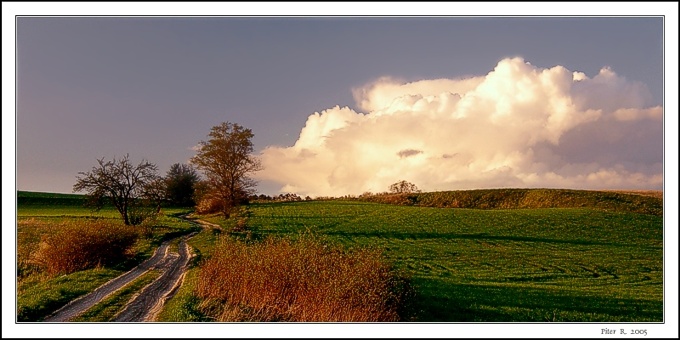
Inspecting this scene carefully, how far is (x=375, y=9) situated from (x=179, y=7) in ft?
21.3

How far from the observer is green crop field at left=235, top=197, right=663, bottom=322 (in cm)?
2277

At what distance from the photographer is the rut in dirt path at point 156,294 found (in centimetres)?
1955

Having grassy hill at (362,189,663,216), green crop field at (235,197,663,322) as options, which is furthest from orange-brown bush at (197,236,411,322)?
grassy hill at (362,189,663,216)

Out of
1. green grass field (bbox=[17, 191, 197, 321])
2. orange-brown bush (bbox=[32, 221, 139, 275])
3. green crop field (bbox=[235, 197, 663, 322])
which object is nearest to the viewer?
green grass field (bbox=[17, 191, 197, 321])

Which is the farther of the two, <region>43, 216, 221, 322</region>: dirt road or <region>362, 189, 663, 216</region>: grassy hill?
→ <region>362, 189, 663, 216</region>: grassy hill

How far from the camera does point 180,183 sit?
3265 inches

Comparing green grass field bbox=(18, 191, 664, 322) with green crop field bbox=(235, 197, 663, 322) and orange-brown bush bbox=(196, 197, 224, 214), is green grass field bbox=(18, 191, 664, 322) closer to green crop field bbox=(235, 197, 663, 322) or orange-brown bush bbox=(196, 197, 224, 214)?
green crop field bbox=(235, 197, 663, 322)

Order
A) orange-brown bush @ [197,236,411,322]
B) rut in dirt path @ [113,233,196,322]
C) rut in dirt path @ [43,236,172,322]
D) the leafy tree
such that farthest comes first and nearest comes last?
the leafy tree < rut in dirt path @ [43,236,172,322] < rut in dirt path @ [113,233,196,322] < orange-brown bush @ [197,236,411,322]

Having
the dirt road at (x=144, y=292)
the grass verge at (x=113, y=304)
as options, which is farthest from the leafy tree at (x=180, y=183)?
the grass verge at (x=113, y=304)

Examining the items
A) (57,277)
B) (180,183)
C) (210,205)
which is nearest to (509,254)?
(57,277)

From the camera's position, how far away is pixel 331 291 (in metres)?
18.6

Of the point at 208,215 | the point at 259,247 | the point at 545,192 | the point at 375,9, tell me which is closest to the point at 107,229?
the point at 259,247

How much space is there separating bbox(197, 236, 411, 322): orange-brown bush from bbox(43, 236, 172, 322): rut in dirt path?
4.39 metres

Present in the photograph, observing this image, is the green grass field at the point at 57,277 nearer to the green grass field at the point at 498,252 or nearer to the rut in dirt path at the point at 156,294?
the green grass field at the point at 498,252
